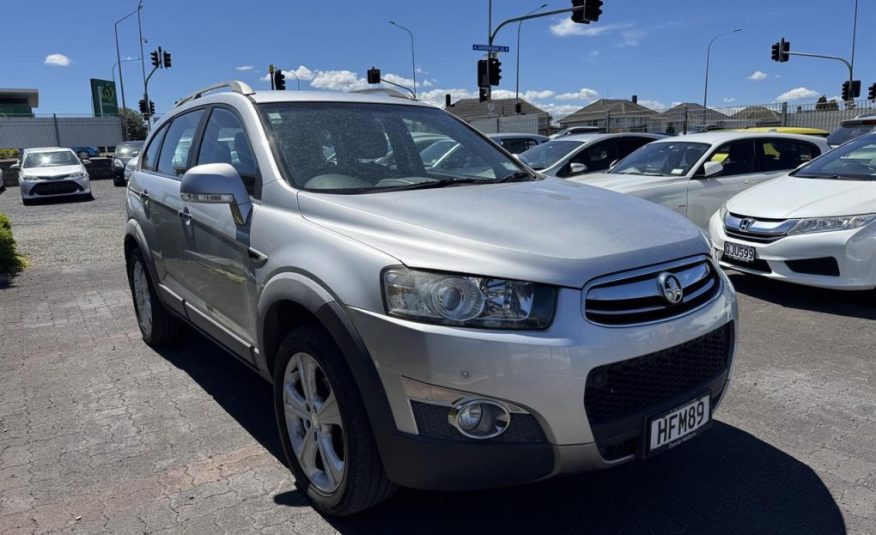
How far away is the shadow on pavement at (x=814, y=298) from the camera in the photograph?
560 centimetres

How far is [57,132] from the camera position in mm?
36656

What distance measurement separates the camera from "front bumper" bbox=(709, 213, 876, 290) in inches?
210

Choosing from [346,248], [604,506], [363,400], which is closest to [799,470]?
[604,506]

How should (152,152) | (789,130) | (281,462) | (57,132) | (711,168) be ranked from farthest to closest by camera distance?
(57,132) → (789,130) → (711,168) → (152,152) → (281,462)

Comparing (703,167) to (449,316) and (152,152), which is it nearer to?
(152,152)

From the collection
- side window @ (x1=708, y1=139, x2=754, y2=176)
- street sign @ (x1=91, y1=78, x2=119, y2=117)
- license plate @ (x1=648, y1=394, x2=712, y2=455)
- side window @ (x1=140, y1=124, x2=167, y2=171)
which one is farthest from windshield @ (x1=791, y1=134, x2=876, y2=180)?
street sign @ (x1=91, y1=78, x2=119, y2=117)

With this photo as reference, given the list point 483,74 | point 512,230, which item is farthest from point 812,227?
point 483,74

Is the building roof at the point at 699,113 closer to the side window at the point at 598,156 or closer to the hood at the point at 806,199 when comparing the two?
the side window at the point at 598,156

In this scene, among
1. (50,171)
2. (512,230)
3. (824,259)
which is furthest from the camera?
(50,171)

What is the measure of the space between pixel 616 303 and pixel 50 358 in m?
4.37

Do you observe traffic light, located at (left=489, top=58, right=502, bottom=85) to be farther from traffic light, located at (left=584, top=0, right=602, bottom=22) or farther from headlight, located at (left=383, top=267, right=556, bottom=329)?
headlight, located at (left=383, top=267, right=556, bottom=329)

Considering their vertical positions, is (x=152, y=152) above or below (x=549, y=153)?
above

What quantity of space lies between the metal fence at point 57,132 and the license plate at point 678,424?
134ft

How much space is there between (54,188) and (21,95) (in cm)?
6071
